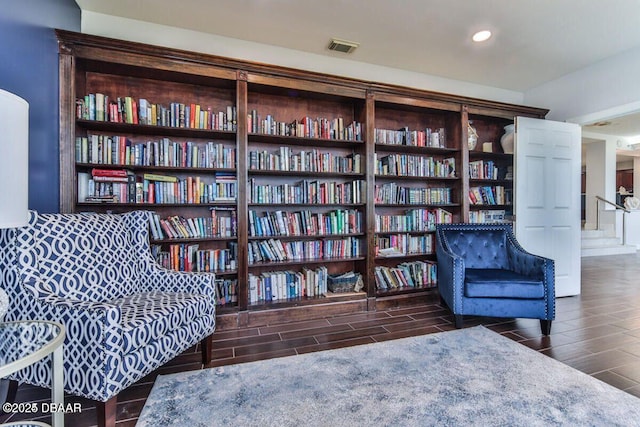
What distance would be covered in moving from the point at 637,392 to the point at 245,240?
8.87 feet

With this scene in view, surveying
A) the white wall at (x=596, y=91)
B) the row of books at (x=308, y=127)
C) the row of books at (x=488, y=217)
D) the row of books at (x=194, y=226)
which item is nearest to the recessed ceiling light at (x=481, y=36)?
the row of books at (x=308, y=127)

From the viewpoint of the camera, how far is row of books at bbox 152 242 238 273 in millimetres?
2588

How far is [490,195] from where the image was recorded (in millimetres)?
3766

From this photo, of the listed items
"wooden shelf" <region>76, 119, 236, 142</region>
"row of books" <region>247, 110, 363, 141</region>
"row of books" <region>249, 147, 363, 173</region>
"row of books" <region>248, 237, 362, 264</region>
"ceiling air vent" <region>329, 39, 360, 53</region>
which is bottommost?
"row of books" <region>248, 237, 362, 264</region>

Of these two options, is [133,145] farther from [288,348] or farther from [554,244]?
[554,244]

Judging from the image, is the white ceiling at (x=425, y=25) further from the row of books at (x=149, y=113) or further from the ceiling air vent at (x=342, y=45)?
the row of books at (x=149, y=113)

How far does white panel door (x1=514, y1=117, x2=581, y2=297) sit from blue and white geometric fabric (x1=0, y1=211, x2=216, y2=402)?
337cm

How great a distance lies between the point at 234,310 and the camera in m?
2.64

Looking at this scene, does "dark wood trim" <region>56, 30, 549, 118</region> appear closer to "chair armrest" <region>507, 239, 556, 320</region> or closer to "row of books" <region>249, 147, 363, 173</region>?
"row of books" <region>249, 147, 363, 173</region>

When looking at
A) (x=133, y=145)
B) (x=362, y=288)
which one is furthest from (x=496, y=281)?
(x=133, y=145)

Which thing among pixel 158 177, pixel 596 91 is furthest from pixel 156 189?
pixel 596 91

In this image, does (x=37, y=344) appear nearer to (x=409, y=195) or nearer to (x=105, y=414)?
(x=105, y=414)

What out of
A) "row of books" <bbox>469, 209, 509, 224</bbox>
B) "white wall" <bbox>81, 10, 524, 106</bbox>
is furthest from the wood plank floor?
"white wall" <bbox>81, 10, 524, 106</bbox>

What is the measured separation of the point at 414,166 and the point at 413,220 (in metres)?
0.61
